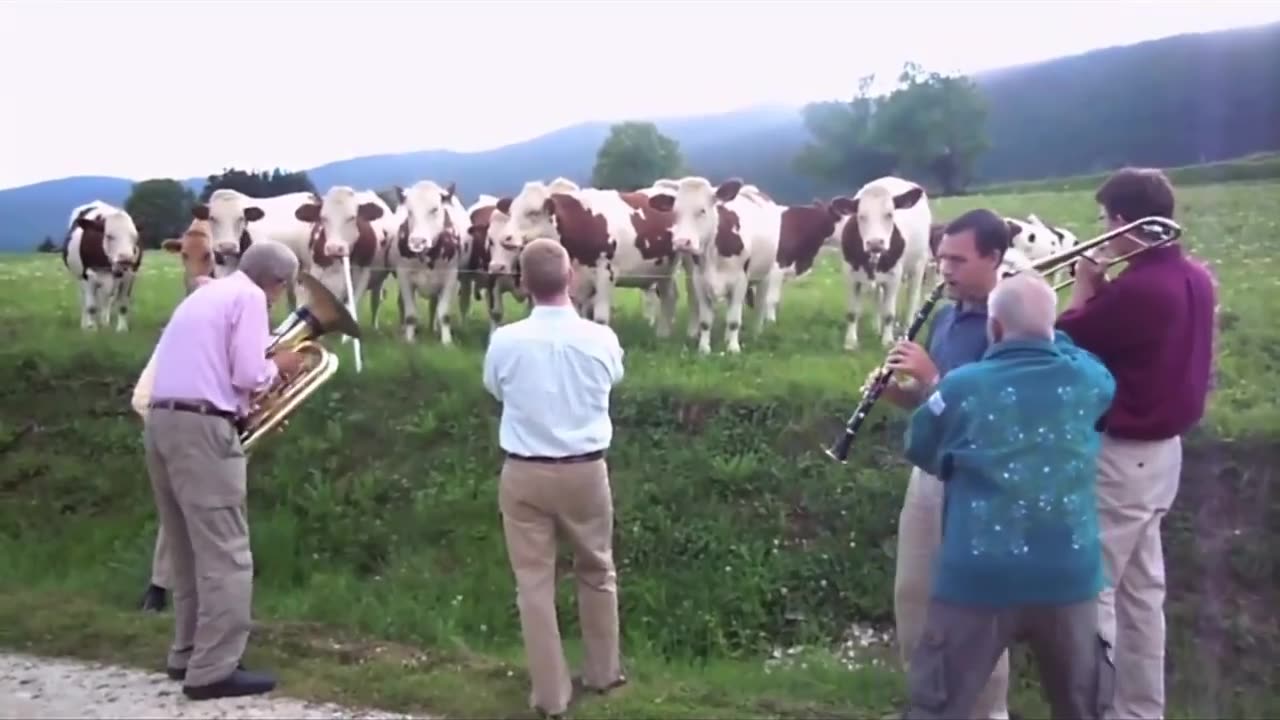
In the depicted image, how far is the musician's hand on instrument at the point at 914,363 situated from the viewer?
17.3 ft

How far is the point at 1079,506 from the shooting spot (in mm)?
4617

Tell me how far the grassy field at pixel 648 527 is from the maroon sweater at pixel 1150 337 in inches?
74.8

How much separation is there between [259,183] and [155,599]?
8.62 metres

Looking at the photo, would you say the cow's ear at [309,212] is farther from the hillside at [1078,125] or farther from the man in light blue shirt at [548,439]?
the man in light blue shirt at [548,439]

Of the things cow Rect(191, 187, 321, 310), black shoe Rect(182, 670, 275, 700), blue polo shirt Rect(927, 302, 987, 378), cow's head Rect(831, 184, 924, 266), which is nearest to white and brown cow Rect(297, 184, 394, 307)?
cow Rect(191, 187, 321, 310)

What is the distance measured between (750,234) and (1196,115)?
4967mm

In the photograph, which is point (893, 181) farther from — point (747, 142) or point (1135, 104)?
point (1135, 104)

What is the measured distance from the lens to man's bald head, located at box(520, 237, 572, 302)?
6.07 meters

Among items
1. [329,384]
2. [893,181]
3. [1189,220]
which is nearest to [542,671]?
[329,384]

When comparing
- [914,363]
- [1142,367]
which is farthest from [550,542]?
[1142,367]

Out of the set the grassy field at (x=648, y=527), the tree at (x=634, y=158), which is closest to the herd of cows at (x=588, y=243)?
the tree at (x=634, y=158)

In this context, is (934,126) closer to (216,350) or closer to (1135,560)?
(1135,560)

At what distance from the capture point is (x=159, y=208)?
16578 mm

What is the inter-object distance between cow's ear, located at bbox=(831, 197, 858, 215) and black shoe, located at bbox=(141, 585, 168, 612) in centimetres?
794
